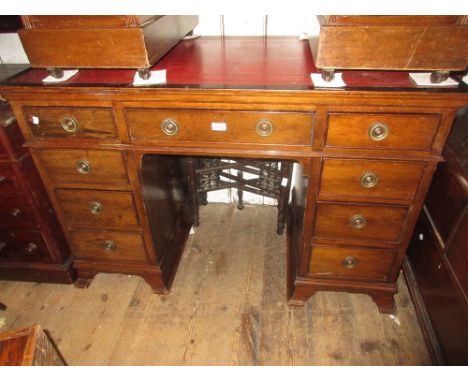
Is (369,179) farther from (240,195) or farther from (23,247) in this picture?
(23,247)

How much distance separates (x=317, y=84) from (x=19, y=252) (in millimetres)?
1876

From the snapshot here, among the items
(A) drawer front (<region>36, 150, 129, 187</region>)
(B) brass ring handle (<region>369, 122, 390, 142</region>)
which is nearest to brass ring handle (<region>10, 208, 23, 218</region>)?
(A) drawer front (<region>36, 150, 129, 187</region>)

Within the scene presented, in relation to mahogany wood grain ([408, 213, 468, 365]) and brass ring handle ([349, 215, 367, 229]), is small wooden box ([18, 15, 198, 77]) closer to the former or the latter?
brass ring handle ([349, 215, 367, 229])

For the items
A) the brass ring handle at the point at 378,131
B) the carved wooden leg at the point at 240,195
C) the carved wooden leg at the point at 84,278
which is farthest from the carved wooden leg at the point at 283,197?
the carved wooden leg at the point at 84,278

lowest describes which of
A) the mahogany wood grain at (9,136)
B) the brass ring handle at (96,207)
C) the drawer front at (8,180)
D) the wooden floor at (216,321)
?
the wooden floor at (216,321)

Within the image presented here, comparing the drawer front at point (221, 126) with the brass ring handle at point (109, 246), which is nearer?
the drawer front at point (221, 126)

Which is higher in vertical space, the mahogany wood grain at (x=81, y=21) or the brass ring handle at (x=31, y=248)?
the mahogany wood grain at (x=81, y=21)

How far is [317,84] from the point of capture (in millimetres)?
1188

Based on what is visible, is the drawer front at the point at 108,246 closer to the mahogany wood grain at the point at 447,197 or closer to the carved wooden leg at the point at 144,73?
the carved wooden leg at the point at 144,73

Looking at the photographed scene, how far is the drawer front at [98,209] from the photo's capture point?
1.59 meters

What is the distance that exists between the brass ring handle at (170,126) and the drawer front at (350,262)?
88 cm

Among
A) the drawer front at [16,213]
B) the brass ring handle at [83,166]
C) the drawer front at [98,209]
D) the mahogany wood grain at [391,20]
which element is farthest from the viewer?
the drawer front at [16,213]

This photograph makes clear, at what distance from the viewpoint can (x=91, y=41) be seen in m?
1.18

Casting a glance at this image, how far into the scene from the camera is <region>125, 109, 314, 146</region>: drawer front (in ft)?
4.15
